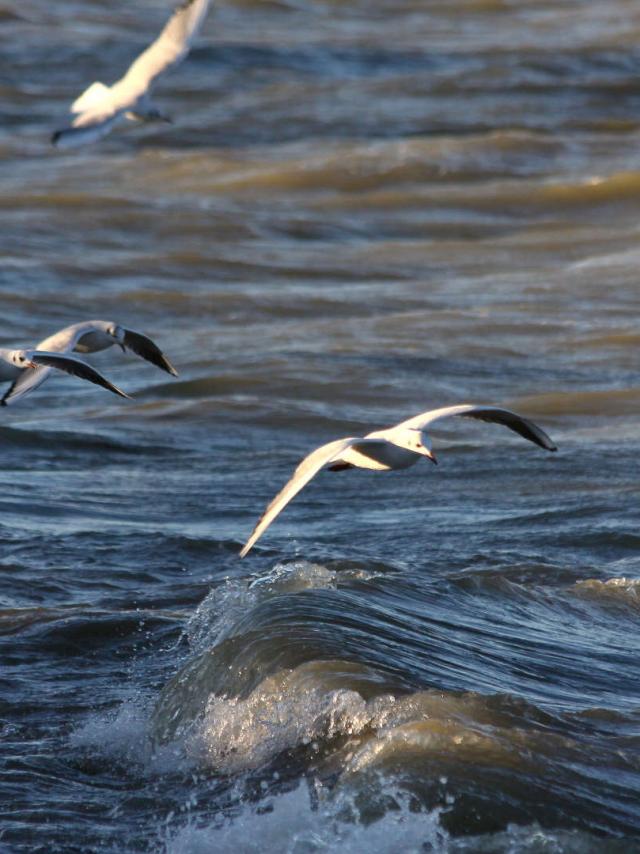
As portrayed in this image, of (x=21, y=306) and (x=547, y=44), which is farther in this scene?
(x=547, y=44)

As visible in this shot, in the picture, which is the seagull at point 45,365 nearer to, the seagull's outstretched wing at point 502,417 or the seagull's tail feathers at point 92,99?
the seagull's outstretched wing at point 502,417

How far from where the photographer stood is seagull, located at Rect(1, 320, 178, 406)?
22.8 feet

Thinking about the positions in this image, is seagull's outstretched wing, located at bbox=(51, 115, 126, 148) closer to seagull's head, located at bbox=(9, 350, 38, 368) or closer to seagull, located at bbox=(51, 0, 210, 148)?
seagull, located at bbox=(51, 0, 210, 148)

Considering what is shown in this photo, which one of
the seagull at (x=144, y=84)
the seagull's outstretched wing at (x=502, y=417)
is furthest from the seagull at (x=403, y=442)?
the seagull at (x=144, y=84)

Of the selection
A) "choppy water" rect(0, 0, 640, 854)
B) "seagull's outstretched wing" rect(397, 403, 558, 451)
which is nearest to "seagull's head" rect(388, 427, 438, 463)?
"seagull's outstretched wing" rect(397, 403, 558, 451)

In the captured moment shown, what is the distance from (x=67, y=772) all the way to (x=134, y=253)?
1070 centimetres

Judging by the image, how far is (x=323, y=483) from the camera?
959 cm

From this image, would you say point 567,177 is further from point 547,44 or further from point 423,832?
point 423,832

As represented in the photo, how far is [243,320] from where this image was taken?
13555 millimetres

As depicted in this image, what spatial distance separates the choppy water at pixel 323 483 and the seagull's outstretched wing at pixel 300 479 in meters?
0.64

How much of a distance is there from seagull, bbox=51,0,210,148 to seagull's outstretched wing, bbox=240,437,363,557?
2.52 meters

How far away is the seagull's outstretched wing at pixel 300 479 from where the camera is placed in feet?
18.2

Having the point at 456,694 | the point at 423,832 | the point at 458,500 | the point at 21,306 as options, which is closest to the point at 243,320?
the point at 21,306

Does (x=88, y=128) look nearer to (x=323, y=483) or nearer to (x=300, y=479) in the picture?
(x=300, y=479)
